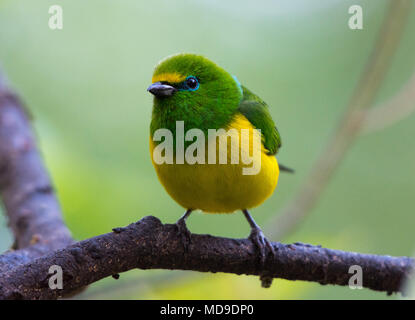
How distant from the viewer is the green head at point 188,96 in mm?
3184

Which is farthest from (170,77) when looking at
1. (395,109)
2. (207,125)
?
(395,109)

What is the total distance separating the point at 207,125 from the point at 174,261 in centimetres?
90

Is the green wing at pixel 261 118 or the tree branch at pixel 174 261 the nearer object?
the tree branch at pixel 174 261

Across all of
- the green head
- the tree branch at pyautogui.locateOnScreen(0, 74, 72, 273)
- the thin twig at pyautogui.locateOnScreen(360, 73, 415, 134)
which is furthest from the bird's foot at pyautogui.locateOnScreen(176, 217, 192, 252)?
the thin twig at pyautogui.locateOnScreen(360, 73, 415, 134)

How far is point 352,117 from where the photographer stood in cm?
427

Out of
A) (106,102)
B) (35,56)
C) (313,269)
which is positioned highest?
(35,56)

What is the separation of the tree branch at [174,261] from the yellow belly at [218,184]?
26 centimetres

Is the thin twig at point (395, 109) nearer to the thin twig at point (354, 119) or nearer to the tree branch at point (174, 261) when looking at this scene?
the thin twig at point (354, 119)

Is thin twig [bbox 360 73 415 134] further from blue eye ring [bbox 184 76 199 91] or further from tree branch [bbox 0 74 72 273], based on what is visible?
tree branch [bbox 0 74 72 273]

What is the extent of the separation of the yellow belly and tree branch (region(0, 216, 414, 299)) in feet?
0.84

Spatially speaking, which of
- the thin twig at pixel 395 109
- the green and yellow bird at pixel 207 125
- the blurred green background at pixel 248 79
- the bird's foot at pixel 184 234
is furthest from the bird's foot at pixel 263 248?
the blurred green background at pixel 248 79
